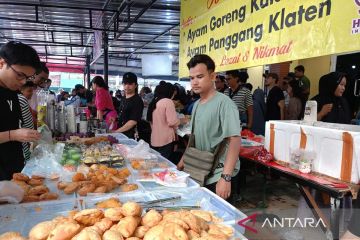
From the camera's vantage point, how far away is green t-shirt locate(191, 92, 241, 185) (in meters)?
2.28

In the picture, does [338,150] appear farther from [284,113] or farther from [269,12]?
[284,113]

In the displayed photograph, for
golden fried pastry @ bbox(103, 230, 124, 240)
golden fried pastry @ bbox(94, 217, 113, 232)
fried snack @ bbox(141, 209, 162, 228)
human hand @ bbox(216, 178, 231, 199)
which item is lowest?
human hand @ bbox(216, 178, 231, 199)

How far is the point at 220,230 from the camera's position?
121 centimetres

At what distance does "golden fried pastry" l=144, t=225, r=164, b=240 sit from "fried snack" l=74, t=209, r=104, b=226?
24 cm

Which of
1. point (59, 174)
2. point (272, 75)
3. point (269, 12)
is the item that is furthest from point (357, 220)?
point (272, 75)

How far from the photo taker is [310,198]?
115 inches

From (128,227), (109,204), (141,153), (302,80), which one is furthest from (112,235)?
(302,80)

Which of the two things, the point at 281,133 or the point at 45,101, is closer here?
the point at 281,133

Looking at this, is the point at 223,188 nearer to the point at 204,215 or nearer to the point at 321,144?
the point at 204,215

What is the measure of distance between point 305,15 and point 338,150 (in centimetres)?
118

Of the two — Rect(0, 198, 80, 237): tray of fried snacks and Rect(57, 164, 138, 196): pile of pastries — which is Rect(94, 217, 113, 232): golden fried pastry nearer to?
Rect(0, 198, 80, 237): tray of fried snacks

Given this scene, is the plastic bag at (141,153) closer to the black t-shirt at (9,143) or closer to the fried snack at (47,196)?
the black t-shirt at (9,143)

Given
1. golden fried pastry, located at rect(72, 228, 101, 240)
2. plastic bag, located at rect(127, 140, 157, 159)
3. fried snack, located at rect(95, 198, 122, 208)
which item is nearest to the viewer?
golden fried pastry, located at rect(72, 228, 101, 240)

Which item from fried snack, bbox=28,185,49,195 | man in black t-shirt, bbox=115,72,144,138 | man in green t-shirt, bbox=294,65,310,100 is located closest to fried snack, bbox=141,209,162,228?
fried snack, bbox=28,185,49,195
